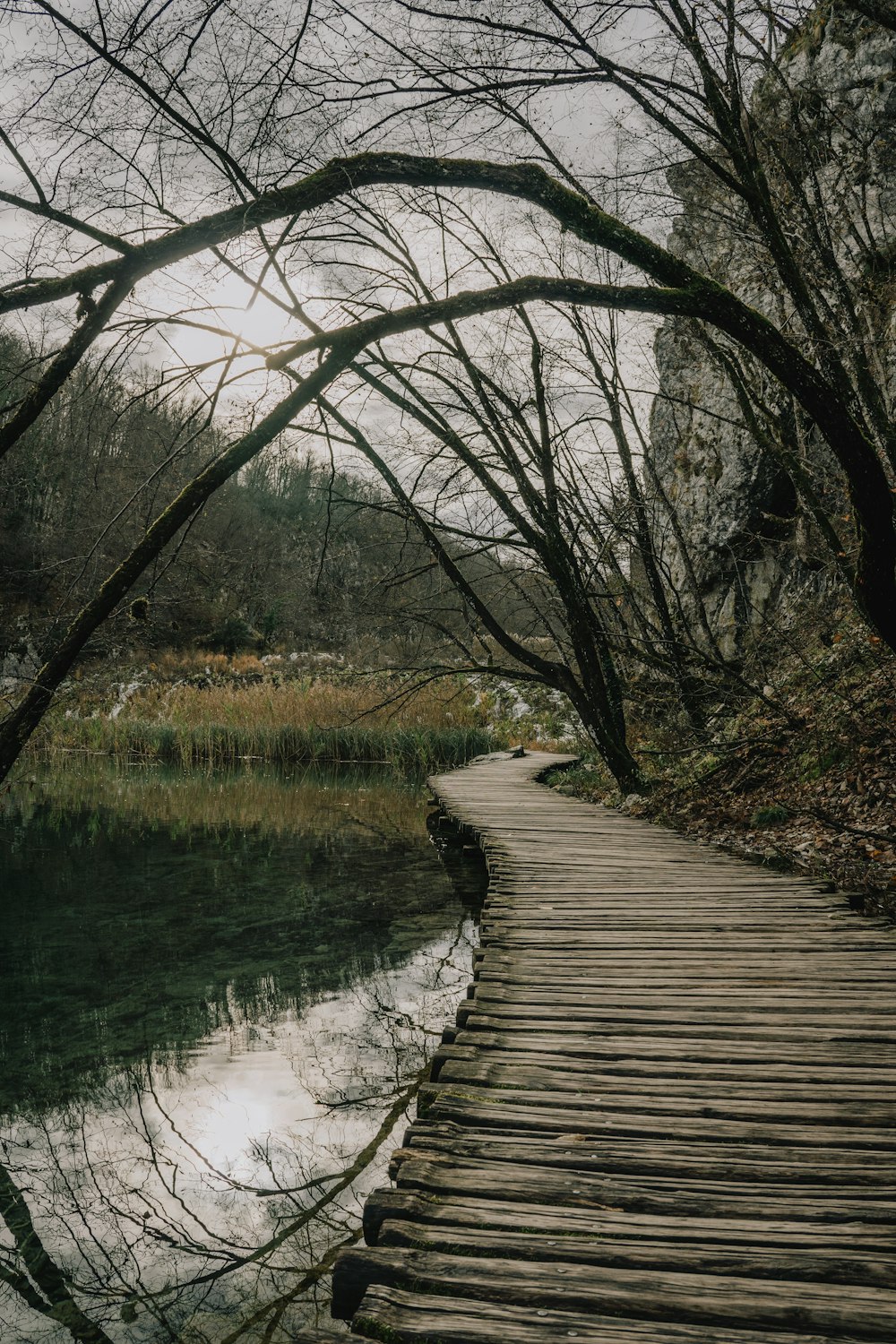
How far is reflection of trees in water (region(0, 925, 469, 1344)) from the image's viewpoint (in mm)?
2314

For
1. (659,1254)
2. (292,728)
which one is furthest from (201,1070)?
(292,728)

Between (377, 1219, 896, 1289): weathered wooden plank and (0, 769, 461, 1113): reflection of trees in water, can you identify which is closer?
(377, 1219, 896, 1289): weathered wooden plank

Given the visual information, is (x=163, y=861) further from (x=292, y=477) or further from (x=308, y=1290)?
(x=292, y=477)

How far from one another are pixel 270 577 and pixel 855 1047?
31.4 metres

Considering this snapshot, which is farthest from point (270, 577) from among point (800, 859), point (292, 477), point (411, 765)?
point (800, 859)

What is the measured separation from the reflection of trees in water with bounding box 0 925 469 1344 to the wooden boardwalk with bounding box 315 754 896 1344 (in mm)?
673

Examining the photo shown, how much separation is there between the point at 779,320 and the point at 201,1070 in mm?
8555

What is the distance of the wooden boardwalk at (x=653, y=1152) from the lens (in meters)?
1.44

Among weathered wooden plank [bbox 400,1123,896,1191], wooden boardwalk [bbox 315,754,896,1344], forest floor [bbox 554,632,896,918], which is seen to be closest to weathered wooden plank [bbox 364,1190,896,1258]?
wooden boardwalk [bbox 315,754,896,1344]

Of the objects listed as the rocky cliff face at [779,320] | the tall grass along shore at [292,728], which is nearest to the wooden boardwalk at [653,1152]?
the rocky cliff face at [779,320]

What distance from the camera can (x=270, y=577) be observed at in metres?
32.7

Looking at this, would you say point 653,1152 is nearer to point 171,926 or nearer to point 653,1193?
point 653,1193

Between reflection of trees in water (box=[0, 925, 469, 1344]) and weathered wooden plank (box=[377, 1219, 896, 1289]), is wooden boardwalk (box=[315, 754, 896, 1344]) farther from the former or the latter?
reflection of trees in water (box=[0, 925, 469, 1344])

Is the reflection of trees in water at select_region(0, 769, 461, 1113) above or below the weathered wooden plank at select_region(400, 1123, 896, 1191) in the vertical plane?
below
